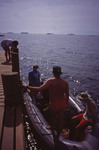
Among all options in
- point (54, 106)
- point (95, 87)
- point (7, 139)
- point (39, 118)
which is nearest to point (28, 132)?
point (39, 118)

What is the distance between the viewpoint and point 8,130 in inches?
164

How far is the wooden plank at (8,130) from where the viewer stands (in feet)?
12.0

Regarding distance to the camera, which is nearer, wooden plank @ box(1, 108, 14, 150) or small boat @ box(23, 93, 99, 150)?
wooden plank @ box(1, 108, 14, 150)

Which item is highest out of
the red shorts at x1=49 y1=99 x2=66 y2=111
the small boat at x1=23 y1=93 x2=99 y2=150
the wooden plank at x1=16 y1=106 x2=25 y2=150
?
the red shorts at x1=49 y1=99 x2=66 y2=111

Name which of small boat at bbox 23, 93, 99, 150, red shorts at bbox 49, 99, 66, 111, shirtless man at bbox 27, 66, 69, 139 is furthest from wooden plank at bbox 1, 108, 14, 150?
red shorts at bbox 49, 99, 66, 111

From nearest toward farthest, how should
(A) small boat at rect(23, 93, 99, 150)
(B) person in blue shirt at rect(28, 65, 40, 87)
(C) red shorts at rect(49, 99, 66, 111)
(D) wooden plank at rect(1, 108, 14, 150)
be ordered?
(D) wooden plank at rect(1, 108, 14, 150), (C) red shorts at rect(49, 99, 66, 111), (A) small boat at rect(23, 93, 99, 150), (B) person in blue shirt at rect(28, 65, 40, 87)

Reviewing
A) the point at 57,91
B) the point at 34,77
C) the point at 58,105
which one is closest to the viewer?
the point at 57,91

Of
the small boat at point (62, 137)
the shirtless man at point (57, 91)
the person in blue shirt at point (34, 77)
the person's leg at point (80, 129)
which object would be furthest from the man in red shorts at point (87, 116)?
the person in blue shirt at point (34, 77)

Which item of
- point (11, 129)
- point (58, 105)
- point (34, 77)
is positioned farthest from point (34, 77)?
point (58, 105)

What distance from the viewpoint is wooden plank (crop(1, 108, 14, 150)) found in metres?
3.66

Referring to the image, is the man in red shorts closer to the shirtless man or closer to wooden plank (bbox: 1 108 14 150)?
the shirtless man

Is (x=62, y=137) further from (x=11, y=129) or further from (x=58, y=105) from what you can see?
(x=11, y=129)

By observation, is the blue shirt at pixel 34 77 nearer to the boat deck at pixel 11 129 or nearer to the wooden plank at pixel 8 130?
the boat deck at pixel 11 129

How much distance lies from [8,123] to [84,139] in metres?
2.67
